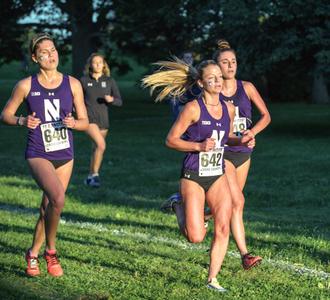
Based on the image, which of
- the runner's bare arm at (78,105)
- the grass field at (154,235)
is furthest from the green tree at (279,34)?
the runner's bare arm at (78,105)

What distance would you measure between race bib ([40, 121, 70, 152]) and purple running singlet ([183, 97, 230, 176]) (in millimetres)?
1099

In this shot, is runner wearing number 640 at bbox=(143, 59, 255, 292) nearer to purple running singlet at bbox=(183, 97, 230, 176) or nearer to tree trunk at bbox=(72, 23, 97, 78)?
purple running singlet at bbox=(183, 97, 230, 176)

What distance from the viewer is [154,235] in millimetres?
8648

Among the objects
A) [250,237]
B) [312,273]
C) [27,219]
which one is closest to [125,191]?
[27,219]

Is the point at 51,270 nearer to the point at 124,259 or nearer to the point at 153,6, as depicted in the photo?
the point at 124,259

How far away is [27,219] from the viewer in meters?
9.59

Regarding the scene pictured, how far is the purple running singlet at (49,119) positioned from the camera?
6688 millimetres

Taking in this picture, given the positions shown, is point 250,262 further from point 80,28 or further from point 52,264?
point 80,28

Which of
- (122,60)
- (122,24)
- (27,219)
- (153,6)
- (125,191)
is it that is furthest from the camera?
(122,60)

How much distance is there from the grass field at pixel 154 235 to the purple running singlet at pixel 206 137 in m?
0.93

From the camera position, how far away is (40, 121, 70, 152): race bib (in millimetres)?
6680

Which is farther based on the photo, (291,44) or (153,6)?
(153,6)

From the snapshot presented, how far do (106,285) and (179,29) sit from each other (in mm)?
A: 25976

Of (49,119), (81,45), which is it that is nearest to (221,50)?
(49,119)
